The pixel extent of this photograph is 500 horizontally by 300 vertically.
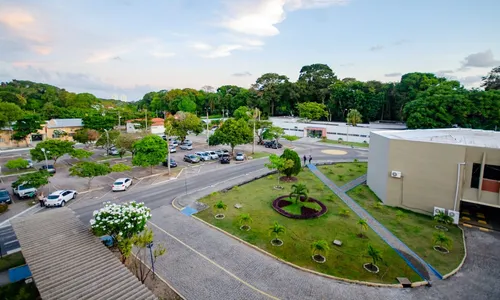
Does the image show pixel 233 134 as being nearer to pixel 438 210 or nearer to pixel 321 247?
pixel 438 210

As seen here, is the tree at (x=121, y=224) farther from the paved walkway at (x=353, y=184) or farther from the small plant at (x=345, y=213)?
the paved walkway at (x=353, y=184)

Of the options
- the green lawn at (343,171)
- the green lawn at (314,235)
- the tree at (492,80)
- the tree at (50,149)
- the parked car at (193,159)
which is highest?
the tree at (492,80)

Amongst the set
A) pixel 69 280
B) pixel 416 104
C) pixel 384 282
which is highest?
pixel 416 104

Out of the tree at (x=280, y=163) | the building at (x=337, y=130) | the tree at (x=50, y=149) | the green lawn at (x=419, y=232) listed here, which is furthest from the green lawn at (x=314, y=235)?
the building at (x=337, y=130)

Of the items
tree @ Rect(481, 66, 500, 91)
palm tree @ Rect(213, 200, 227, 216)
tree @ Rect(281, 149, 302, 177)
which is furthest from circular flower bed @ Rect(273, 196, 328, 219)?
tree @ Rect(481, 66, 500, 91)

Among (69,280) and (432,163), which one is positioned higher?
(432,163)

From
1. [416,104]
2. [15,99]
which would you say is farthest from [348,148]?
[15,99]

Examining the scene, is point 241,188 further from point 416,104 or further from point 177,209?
point 416,104

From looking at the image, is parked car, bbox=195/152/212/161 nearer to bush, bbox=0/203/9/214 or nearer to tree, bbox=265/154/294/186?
tree, bbox=265/154/294/186
